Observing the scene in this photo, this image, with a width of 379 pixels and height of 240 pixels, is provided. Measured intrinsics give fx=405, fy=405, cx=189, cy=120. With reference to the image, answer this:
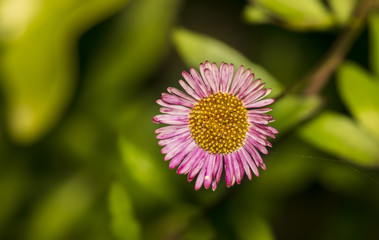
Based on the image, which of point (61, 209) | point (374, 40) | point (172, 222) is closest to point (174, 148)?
point (172, 222)

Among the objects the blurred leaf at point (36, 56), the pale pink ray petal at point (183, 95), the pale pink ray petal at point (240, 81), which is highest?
the blurred leaf at point (36, 56)

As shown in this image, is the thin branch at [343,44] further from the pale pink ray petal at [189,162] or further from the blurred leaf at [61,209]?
the blurred leaf at [61,209]

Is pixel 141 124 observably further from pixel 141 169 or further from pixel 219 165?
pixel 219 165

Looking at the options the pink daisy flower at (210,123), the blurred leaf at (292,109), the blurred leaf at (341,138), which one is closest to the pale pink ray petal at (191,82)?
the pink daisy flower at (210,123)

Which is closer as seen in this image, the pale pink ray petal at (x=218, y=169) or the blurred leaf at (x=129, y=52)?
the pale pink ray petal at (x=218, y=169)

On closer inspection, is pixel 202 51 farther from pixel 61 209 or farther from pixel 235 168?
pixel 61 209

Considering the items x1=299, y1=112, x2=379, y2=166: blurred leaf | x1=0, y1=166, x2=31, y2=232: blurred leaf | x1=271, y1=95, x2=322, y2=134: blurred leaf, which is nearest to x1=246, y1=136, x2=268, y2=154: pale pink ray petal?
x1=271, y1=95, x2=322, y2=134: blurred leaf

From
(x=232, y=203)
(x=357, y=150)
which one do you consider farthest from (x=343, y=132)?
(x=232, y=203)

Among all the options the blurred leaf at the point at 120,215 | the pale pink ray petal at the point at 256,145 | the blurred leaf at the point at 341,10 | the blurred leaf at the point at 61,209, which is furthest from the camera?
the blurred leaf at the point at 61,209

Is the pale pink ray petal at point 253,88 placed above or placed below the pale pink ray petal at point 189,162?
above
